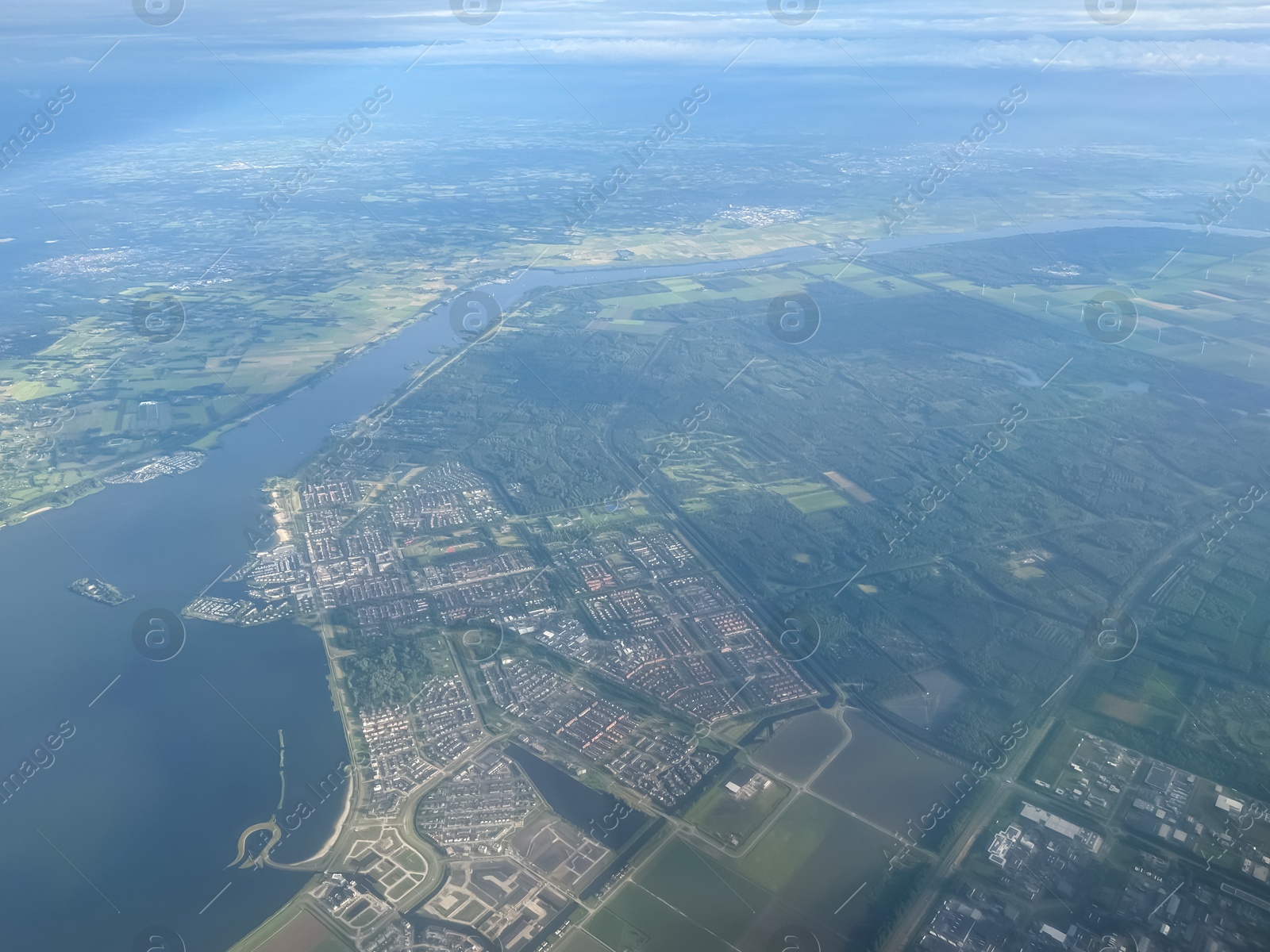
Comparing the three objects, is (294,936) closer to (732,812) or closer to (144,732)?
(144,732)

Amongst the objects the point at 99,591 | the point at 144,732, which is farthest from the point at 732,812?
the point at 99,591

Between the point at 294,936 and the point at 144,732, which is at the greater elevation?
the point at 144,732

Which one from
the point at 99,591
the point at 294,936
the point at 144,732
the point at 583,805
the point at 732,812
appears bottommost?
the point at 732,812

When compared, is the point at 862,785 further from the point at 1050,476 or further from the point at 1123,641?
the point at 1050,476

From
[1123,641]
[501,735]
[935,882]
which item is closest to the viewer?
[935,882]

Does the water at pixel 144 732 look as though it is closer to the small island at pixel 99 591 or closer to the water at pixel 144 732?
the water at pixel 144 732

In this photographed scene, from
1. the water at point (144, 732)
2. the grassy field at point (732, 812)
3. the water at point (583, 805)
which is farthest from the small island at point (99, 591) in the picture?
the grassy field at point (732, 812)

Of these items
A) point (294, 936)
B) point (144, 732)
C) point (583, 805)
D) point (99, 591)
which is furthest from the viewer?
point (99, 591)

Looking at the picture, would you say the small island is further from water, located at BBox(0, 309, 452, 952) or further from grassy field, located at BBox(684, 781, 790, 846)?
grassy field, located at BBox(684, 781, 790, 846)

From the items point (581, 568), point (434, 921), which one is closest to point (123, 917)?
point (434, 921)
